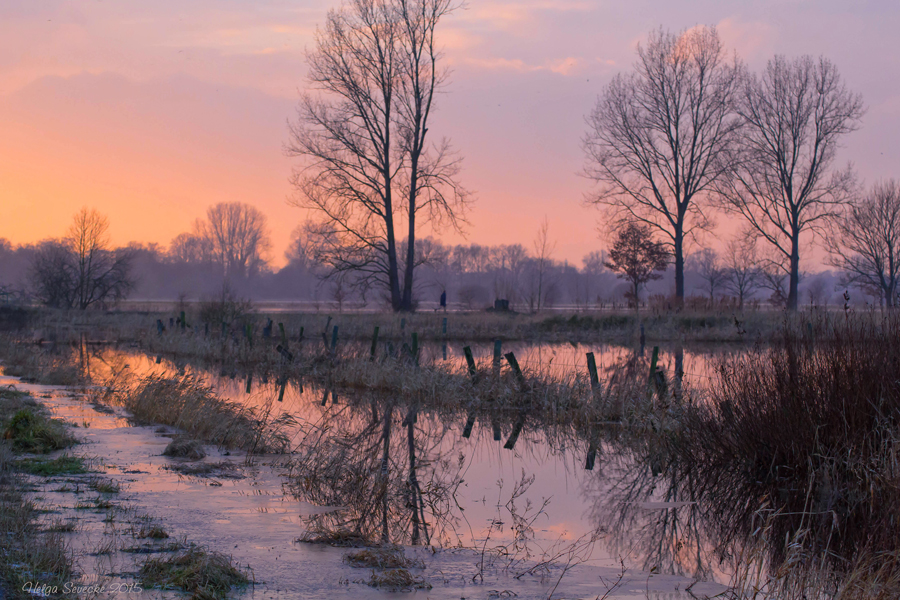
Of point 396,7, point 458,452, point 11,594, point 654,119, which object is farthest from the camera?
point 654,119

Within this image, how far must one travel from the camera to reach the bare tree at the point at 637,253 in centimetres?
4362

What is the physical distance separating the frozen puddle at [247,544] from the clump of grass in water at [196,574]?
98 millimetres

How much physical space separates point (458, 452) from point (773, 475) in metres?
4.55

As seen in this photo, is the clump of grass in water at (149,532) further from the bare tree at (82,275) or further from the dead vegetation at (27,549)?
the bare tree at (82,275)

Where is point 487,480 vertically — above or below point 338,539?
below

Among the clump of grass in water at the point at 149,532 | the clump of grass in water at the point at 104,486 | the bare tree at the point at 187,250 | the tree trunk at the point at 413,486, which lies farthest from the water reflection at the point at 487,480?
the bare tree at the point at 187,250

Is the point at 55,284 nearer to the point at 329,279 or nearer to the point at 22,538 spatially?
the point at 329,279

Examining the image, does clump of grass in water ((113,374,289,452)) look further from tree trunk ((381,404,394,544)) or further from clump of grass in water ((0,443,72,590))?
clump of grass in water ((0,443,72,590))

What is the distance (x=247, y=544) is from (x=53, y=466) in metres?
3.51

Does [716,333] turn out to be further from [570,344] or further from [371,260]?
[371,260]

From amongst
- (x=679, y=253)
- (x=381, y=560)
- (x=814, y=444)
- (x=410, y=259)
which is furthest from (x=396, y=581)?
(x=679, y=253)

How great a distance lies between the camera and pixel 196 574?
14.9ft

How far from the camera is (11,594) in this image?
392cm

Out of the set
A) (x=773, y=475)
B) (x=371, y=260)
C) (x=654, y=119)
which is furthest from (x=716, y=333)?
(x=773, y=475)
